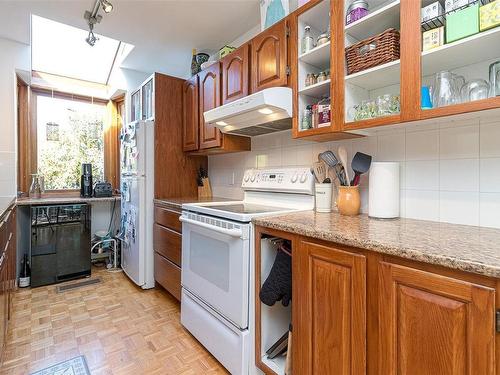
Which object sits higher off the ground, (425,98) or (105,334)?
(425,98)

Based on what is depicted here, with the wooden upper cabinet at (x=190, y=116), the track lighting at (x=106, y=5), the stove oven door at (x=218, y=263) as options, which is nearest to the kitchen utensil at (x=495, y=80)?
the stove oven door at (x=218, y=263)

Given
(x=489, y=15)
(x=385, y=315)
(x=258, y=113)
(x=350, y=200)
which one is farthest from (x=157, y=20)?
(x=385, y=315)

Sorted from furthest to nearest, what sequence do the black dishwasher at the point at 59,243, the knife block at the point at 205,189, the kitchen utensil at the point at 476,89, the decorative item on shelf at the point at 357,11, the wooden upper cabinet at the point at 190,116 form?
the knife block at the point at 205,189 < the black dishwasher at the point at 59,243 < the wooden upper cabinet at the point at 190,116 < the decorative item on shelf at the point at 357,11 < the kitchen utensil at the point at 476,89

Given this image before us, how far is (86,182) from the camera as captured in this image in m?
3.25

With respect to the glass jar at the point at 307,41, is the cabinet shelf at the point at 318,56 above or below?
below

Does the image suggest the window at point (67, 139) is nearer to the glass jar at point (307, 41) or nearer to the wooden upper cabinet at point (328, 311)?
the glass jar at point (307, 41)

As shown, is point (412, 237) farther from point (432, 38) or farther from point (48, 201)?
point (48, 201)

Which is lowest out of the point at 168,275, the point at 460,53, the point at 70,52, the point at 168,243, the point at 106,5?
the point at 168,275

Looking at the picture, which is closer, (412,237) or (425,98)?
(412,237)

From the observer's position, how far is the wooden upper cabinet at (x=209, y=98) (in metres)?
2.23

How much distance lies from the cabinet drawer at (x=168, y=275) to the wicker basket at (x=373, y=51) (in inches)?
73.2

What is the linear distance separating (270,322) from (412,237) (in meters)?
0.87

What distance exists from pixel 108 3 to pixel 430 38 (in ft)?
6.83

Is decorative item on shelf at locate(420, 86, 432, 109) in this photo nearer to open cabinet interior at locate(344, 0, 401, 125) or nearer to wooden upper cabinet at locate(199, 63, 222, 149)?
open cabinet interior at locate(344, 0, 401, 125)
